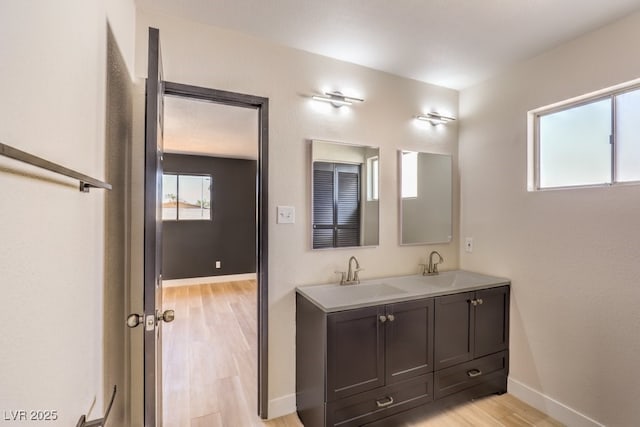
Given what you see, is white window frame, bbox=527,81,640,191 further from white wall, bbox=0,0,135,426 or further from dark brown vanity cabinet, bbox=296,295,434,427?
white wall, bbox=0,0,135,426

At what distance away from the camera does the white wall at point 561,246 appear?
1781 mm

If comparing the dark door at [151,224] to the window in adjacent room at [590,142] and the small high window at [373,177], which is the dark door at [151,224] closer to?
the small high window at [373,177]

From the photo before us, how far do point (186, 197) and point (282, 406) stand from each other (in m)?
4.58

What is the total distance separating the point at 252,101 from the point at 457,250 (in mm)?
2310

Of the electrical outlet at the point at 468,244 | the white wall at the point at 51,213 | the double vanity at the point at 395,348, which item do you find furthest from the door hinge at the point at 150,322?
the electrical outlet at the point at 468,244

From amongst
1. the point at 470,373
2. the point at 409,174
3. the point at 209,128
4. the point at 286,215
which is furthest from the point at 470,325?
the point at 209,128

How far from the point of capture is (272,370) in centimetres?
210

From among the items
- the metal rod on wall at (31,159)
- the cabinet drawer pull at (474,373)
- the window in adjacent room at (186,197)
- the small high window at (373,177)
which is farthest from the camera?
the window in adjacent room at (186,197)

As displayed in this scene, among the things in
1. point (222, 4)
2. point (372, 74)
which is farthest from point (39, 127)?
point (372, 74)

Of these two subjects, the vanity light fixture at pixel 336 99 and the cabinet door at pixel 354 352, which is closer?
the cabinet door at pixel 354 352

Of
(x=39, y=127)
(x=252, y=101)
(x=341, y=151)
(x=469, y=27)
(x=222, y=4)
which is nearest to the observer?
(x=39, y=127)

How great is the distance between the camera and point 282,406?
82.5 inches

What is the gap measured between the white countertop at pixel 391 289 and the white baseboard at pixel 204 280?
4274 mm

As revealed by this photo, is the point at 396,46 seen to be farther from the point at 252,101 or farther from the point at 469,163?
the point at 469,163
